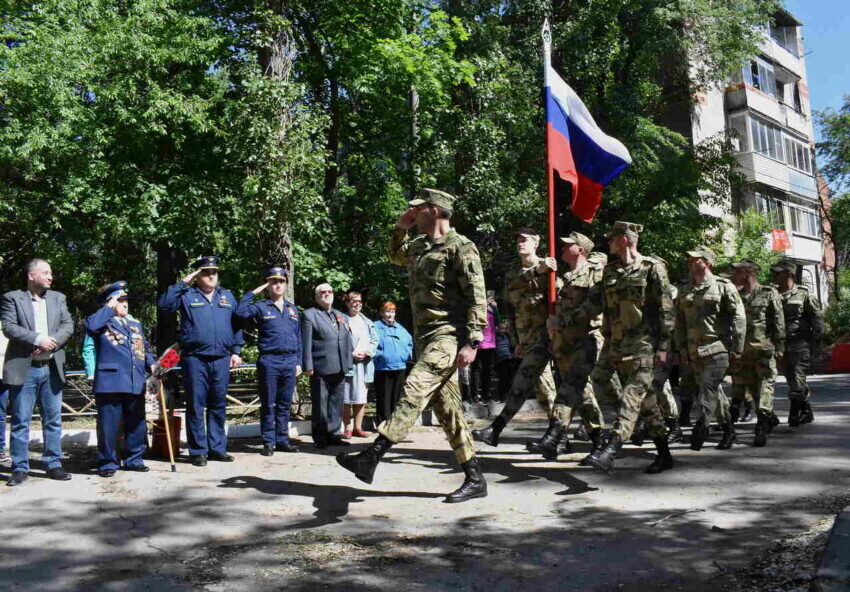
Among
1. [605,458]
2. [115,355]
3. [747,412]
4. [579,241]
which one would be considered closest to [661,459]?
[605,458]

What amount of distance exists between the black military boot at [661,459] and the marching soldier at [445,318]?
173 cm

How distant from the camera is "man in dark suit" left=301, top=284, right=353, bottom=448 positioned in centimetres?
902

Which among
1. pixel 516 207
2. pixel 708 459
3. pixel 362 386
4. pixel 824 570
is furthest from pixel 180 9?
pixel 824 570

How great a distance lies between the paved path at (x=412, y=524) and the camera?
13.6 ft

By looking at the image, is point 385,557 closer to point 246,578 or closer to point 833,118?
point 246,578

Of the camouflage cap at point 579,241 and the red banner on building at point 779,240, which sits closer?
the camouflage cap at point 579,241

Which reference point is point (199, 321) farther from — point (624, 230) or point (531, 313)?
point (624, 230)

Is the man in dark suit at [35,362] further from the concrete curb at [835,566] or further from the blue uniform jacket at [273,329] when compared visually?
the concrete curb at [835,566]

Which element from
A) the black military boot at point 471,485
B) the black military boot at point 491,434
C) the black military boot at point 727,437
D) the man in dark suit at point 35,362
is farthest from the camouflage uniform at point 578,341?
the man in dark suit at point 35,362

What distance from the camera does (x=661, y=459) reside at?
6.83 meters

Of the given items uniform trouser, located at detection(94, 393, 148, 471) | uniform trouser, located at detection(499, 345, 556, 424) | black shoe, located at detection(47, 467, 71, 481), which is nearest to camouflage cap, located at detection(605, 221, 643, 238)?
uniform trouser, located at detection(499, 345, 556, 424)

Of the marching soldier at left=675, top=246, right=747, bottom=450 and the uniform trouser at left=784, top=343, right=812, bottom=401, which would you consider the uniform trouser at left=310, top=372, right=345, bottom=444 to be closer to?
the marching soldier at left=675, top=246, right=747, bottom=450

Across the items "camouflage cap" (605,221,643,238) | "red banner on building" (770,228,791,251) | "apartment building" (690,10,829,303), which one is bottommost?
"camouflage cap" (605,221,643,238)

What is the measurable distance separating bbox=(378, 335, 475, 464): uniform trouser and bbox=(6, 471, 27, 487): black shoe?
3.42 metres
